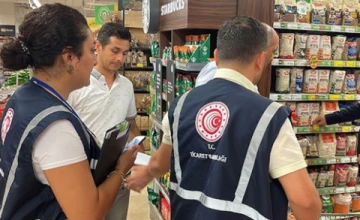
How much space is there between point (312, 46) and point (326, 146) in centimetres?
98

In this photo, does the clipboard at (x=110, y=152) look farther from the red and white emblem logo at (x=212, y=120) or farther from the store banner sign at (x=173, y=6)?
the store banner sign at (x=173, y=6)

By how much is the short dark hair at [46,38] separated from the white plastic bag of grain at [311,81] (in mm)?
2399

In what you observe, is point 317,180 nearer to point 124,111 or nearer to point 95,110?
point 124,111

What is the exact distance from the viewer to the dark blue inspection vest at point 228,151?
1.22m

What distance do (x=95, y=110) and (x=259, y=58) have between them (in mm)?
1383

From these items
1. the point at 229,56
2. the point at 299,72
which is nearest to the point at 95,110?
the point at 229,56

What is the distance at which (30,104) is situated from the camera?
1200 mm

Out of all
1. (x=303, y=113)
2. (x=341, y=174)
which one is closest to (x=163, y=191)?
(x=303, y=113)

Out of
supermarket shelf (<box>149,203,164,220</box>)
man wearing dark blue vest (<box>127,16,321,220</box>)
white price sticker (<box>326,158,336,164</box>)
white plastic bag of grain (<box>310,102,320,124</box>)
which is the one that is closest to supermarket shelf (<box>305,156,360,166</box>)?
white price sticker (<box>326,158,336,164</box>)

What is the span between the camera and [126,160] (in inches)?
61.4

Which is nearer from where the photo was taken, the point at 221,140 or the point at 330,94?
the point at 221,140

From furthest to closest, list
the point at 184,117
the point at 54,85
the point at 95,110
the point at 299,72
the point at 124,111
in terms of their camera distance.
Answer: the point at 299,72, the point at 124,111, the point at 95,110, the point at 184,117, the point at 54,85

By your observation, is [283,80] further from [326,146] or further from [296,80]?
[326,146]

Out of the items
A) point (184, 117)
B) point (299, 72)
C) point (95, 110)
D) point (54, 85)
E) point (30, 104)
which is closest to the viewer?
point (30, 104)
